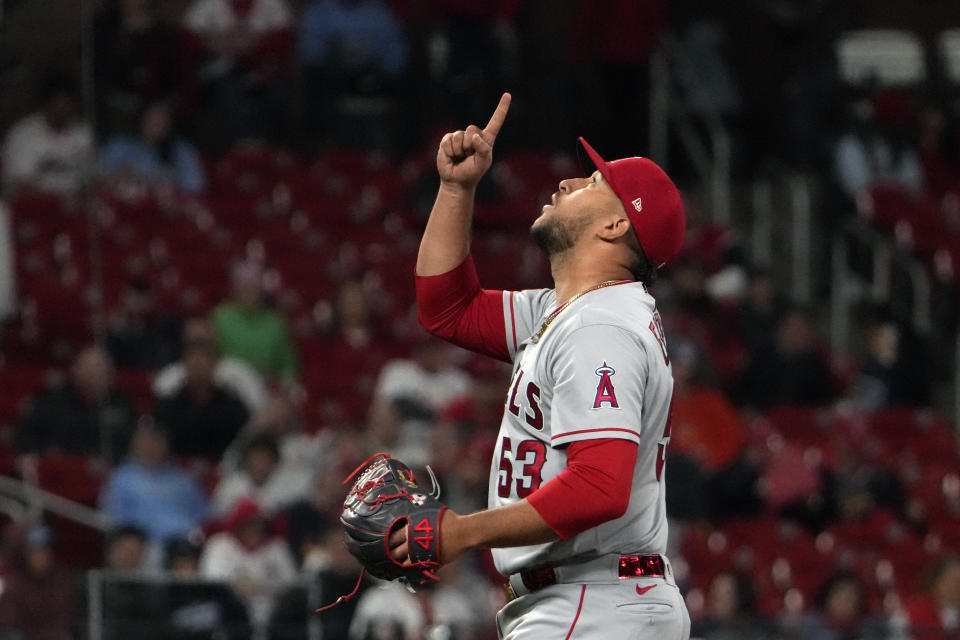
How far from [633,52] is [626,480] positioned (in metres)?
9.03

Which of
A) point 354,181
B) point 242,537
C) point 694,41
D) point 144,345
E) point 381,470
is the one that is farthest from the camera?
point 694,41

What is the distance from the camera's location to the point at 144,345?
848cm

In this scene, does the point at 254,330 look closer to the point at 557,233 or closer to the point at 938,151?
the point at 557,233

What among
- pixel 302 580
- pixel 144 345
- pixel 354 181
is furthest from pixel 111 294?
pixel 302 580

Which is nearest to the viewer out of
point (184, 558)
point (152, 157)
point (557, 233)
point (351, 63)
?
point (557, 233)

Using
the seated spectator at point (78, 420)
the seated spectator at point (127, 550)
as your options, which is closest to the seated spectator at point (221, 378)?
the seated spectator at point (78, 420)

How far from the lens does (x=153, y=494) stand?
7.30 metres

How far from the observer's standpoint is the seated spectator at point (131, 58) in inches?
361

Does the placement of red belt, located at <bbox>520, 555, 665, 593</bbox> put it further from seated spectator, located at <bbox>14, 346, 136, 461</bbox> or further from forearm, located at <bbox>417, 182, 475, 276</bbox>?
seated spectator, located at <bbox>14, 346, 136, 461</bbox>

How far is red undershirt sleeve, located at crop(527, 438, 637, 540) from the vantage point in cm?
279

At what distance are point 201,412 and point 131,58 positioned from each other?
289cm

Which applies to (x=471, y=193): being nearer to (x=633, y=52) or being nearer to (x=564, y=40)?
(x=633, y=52)

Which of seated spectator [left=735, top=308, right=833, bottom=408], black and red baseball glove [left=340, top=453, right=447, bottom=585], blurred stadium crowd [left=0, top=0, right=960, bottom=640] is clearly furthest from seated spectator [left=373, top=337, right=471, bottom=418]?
black and red baseball glove [left=340, top=453, right=447, bottom=585]

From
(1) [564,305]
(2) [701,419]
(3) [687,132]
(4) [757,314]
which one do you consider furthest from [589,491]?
(3) [687,132]
